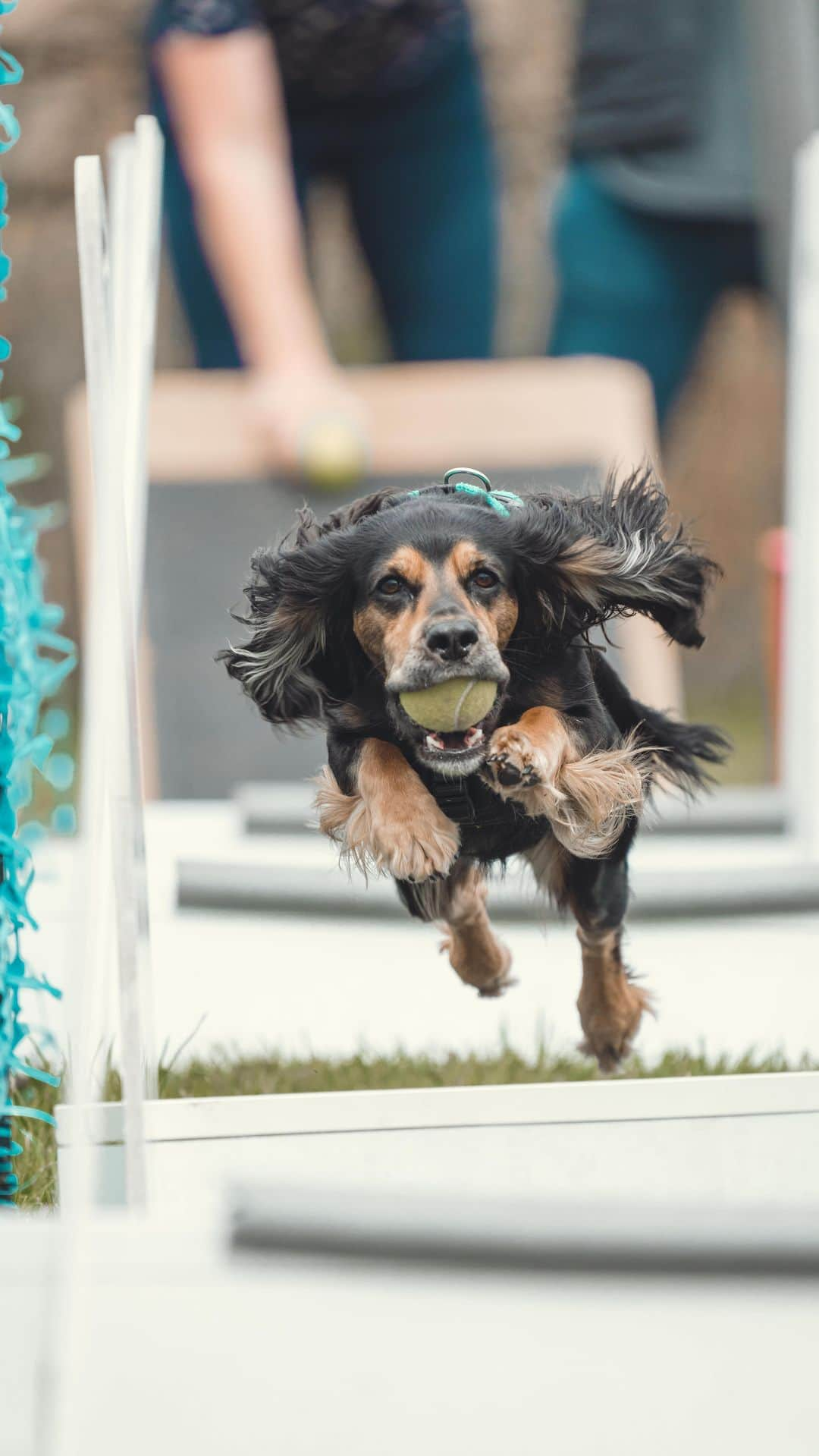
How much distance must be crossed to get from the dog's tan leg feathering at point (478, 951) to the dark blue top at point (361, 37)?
9.95ft

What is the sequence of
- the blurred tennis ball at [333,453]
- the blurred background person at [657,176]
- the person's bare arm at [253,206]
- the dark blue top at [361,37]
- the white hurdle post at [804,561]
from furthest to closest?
the blurred background person at [657,176] → the blurred tennis ball at [333,453] → the dark blue top at [361,37] → the person's bare arm at [253,206] → the white hurdle post at [804,561]

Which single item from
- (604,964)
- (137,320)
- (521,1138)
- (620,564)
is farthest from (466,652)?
(137,320)

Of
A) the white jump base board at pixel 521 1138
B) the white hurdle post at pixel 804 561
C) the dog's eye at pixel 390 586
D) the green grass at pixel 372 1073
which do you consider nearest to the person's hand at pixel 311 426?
the white hurdle post at pixel 804 561

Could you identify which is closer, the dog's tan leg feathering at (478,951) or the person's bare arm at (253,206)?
the dog's tan leg feathering at (478,951)

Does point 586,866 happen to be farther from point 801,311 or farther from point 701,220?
point 701,220

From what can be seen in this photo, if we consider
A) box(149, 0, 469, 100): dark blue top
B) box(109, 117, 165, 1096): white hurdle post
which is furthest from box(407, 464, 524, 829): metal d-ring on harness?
box(149, 0, 469, 100): dark blue top

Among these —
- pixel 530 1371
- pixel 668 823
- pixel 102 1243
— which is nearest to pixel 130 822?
pixel 102 1243

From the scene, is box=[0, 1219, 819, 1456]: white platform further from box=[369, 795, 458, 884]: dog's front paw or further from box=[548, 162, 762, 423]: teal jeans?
box=[548, 162, 762, 423]: teal jeans

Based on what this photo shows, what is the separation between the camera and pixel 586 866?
188 centimetres

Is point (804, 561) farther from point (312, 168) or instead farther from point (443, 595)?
point (443, 595)

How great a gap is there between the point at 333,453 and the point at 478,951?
10.1 feet

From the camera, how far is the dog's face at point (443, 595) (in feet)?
5.08

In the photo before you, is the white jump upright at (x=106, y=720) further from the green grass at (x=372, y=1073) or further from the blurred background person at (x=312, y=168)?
the blurred background person at (x=312, y=168)

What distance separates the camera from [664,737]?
1.95 metres
